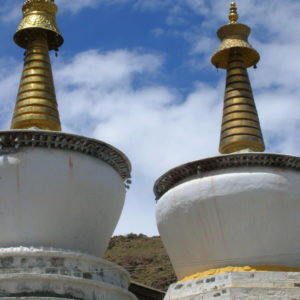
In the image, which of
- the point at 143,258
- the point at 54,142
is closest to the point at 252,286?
the point at 54,142

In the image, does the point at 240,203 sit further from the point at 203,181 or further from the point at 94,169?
the point at 94,169

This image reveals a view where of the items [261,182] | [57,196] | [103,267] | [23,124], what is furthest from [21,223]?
[261,182]

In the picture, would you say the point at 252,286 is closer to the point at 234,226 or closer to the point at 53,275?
the point at 234,226

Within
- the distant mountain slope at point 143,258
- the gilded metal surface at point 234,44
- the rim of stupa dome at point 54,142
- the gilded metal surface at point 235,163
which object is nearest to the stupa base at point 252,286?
the gilded metal surface at point 235,163

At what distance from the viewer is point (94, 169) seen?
14.2 meters

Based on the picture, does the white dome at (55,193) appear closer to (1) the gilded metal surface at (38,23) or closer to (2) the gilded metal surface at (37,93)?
(2) the gilded metal surface at (37,93)

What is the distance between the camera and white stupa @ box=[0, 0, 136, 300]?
41.9 ft

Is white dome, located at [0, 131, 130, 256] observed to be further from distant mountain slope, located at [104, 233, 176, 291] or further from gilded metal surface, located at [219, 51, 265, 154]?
distant mountain slope, located at [104, 233, 176, 291]

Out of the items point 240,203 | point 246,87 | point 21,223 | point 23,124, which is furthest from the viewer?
point 246,87

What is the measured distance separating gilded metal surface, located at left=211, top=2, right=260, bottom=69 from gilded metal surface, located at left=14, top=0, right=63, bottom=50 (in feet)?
13.7

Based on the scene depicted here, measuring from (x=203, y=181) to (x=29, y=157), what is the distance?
3766 mm

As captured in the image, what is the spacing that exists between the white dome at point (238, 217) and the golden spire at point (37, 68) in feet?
12.0

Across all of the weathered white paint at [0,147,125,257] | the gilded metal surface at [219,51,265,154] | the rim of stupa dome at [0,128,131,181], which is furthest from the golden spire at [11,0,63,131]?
the gilded metal surface at [219,51,265,154]

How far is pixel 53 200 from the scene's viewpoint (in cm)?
1345
